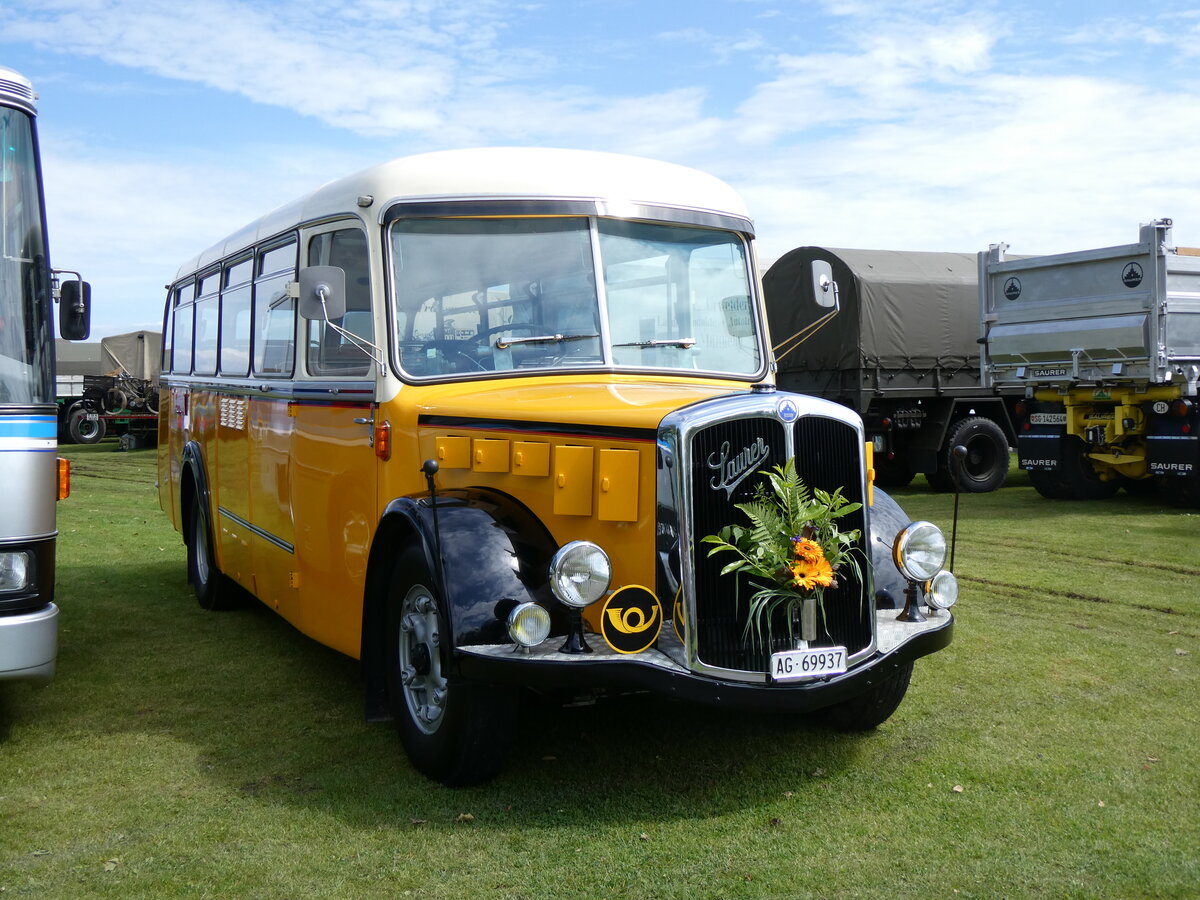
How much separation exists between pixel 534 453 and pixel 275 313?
97.6 inches

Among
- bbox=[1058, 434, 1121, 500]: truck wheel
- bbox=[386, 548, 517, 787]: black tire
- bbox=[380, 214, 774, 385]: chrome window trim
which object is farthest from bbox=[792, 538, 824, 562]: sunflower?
bbox=[1058, 434, 1121, 500]: truck wheel

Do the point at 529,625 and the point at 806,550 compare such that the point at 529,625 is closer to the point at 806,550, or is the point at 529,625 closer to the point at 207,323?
the point at 806,550

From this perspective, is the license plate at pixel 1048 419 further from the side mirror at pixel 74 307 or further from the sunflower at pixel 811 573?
the side mirror at pixel 74 307

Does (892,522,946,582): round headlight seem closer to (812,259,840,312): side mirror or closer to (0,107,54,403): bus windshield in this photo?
(812,259,840,312): side mirror

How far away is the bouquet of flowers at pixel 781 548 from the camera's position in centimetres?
411

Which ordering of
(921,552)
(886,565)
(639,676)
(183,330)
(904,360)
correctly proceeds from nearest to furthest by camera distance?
1. (639,676)
2. (921,552)
3. (886,565)
4. (183,330)
5. (904,360)

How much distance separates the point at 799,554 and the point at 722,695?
22.3 inches

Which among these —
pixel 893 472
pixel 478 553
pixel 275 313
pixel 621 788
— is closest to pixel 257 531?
pixel 275 313

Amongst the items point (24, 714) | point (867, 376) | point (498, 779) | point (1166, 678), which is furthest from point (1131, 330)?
point (24, 714)

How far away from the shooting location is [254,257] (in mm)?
6844

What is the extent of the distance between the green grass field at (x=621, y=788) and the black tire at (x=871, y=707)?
0.22ft

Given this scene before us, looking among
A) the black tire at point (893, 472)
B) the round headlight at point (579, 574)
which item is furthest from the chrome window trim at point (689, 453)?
the black tire at point (893, 472)

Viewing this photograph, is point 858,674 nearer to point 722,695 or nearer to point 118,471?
point 722,695

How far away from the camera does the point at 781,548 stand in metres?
4.13
